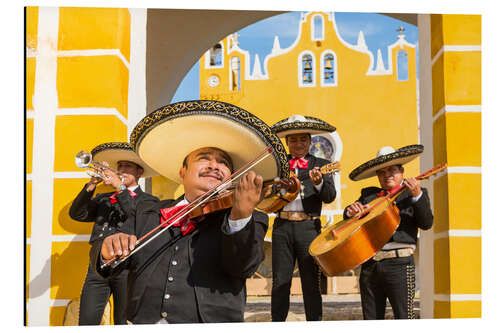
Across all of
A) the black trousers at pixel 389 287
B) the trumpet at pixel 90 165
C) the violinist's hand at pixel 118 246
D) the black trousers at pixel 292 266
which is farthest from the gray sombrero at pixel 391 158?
the violinist's hand at pixel 118 246

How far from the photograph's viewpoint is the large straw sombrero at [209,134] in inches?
106

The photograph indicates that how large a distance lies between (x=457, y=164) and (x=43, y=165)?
3.16 meters

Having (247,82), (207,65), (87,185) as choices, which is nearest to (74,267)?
(87,185)

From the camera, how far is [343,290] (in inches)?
422

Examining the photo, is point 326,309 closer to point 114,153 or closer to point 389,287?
point 389,287

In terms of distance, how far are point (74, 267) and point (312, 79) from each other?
26.9ft

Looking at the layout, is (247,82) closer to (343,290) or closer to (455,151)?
(343,290)

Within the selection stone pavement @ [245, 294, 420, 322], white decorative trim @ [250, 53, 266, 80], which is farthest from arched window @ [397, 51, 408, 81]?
stone pavement @ [245, 294, 420, 322]

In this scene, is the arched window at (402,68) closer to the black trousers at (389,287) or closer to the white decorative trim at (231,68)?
the white decorative trim at (231,68)

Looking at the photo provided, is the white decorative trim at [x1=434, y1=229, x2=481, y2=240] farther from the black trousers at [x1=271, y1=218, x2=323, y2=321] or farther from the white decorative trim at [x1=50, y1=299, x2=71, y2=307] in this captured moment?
the white decorative trim at [x1=50, y1=299, x2=71, y2=307]

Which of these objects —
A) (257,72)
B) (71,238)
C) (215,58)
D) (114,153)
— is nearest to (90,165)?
(114,153)

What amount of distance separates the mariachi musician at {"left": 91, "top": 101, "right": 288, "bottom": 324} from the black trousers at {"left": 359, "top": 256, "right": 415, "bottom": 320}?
1.61 metres

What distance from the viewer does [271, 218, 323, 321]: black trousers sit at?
4184mm

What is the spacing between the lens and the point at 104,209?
14.2ft
